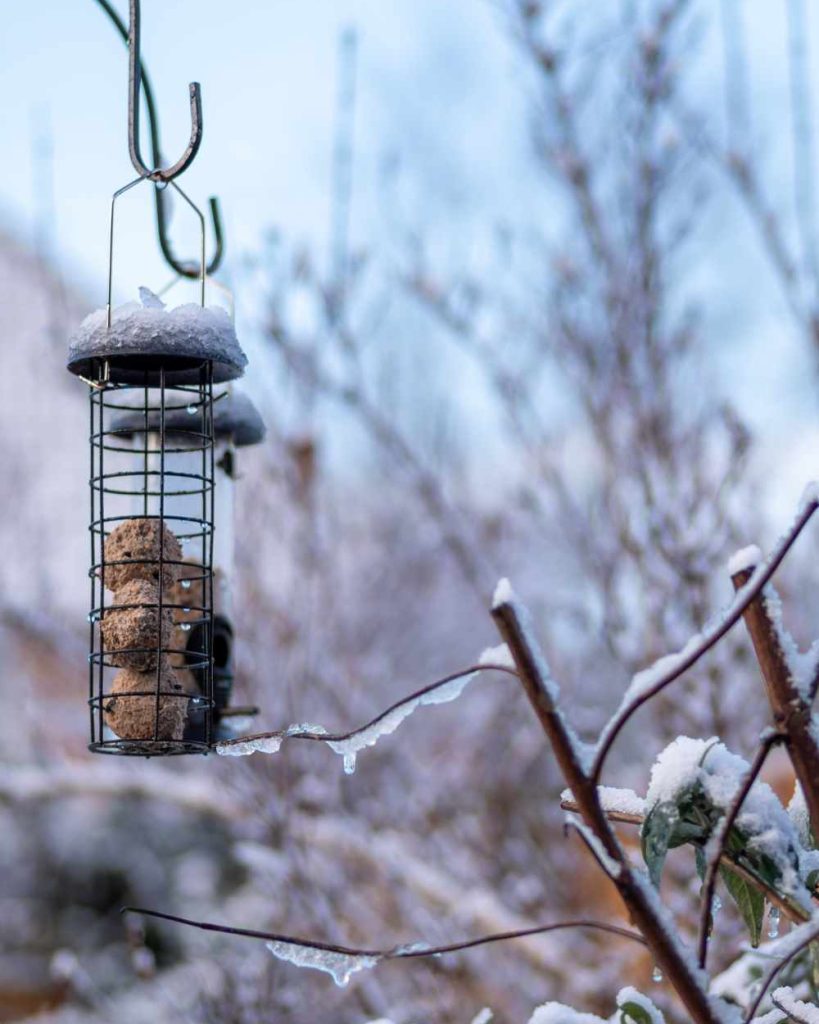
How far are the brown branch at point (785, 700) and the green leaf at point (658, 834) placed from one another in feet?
0.55

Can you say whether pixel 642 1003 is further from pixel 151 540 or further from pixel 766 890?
pixel 151 540

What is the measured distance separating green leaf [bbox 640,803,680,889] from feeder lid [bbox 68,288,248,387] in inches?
45.1

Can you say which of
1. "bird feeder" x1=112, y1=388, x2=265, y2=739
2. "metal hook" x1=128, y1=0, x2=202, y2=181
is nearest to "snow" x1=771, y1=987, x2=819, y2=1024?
"metal hook" x1=128, y1=0, x2=202, y2=181

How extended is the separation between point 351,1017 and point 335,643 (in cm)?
177

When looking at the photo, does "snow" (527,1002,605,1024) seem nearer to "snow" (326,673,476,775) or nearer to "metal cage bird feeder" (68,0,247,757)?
"snow" (326,673,476,775)

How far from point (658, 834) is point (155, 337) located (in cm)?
121

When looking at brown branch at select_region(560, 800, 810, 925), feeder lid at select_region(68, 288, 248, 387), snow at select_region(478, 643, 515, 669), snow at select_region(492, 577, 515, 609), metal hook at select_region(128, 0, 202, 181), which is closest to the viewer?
snow at select_region(492, 577, 515, 609)

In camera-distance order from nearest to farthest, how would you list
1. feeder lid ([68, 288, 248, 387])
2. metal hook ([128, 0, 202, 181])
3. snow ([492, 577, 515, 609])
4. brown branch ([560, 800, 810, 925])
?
snow ([492, 577, 515, 609])
brown branch ([560, 800, 810, 925])
metal hook ([128, 0, 202, 181])
feeder lid ([68, 288, 248, 387])

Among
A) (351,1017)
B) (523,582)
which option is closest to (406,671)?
(523,582)

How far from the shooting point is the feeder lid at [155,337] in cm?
218

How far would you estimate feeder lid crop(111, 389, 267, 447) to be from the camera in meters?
2.88

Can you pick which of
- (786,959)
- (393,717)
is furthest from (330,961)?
(786,959)

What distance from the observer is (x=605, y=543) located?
5188 mm

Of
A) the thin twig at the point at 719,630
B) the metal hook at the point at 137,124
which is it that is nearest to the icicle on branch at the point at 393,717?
the thin twig at the point at 719,630
